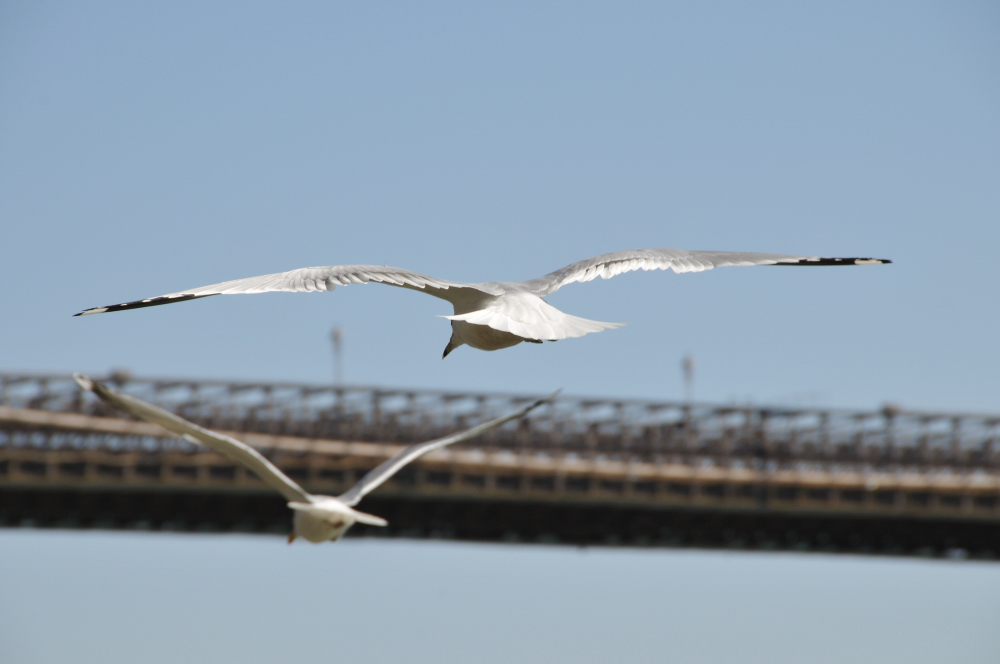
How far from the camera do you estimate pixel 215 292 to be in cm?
781

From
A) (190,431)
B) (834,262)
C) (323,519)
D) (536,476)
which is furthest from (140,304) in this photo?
(536,476)

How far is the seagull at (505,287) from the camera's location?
318 inches

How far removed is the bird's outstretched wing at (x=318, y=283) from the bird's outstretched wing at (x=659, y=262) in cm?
72

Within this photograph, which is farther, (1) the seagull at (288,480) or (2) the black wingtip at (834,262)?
(2) the black wingtip at (834,262)

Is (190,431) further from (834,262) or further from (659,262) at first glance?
(834,262)

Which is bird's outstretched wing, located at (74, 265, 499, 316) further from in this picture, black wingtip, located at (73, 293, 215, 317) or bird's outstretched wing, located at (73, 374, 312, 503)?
bird's outstretched wing, located at (73, 374, 312, 503)

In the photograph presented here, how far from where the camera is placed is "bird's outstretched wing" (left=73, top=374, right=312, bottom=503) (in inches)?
283

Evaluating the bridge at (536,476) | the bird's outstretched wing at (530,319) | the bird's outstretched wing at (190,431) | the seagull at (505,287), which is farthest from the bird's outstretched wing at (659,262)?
the bridge at (536,476)

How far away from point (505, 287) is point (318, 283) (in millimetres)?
1343

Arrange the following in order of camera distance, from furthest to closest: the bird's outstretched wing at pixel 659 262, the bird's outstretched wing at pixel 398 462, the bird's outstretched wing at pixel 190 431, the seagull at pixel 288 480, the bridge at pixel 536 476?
the bridge at pixel 536 476
the bird's outstretched wing at pixel 659 262
the bird's outstretched wing at pixel 398 462
the seagull at pixel 288 480
the bird's outstretched wing at pixel 190 431

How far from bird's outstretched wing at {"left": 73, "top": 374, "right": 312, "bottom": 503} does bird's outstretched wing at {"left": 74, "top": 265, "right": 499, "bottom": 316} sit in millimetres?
708

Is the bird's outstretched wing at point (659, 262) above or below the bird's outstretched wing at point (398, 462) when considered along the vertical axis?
above

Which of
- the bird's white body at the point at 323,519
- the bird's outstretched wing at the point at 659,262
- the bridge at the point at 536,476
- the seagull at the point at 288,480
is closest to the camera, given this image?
the seagull at the point at 288,480

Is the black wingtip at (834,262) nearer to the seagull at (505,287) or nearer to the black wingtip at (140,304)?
the seagull at (505,287)
